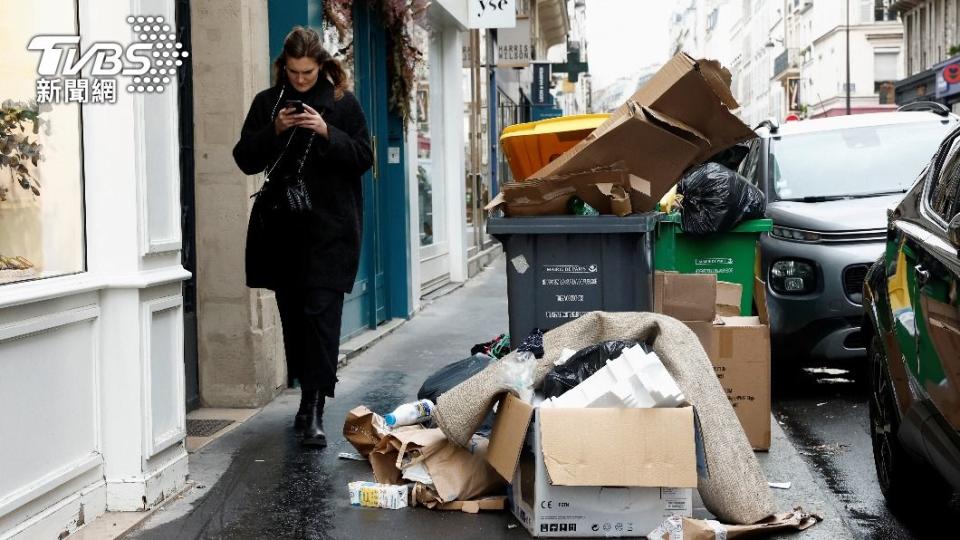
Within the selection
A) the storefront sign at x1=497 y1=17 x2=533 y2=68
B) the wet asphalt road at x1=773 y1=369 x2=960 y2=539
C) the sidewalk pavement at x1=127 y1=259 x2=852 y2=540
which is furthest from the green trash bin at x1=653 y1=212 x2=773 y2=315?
the storefront sign at x1=497 y1=17 x2=533 y2=68

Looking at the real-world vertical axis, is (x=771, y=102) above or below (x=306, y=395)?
above

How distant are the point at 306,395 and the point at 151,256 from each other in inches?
57.3

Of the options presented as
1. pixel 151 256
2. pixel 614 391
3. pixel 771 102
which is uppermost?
pixel 771 102

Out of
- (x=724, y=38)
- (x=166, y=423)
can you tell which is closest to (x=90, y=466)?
(x=166, y=423)

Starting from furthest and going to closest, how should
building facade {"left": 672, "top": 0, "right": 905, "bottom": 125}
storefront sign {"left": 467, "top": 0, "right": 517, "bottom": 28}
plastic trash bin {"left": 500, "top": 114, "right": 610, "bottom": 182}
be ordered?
building facade {"left": 672, "top": 0, "right": 905, "bottom": 125} < storefront sign {"left": 467, "top": 0, "right": 517, "bottom": 28} < plastic trash bin {"left": 500, "top": 114, "right": 610, "bottom": 182}

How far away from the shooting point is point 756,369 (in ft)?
19.6

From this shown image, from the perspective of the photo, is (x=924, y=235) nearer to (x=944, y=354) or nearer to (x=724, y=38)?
(x=944, y=354)

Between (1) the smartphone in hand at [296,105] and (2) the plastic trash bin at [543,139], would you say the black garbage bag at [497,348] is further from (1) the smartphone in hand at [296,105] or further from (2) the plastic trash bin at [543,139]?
(1) the smartphone in hand at [296,105]

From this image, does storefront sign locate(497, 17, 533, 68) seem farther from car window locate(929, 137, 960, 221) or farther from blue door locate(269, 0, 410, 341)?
car window locate(929, 137, 960, 221)

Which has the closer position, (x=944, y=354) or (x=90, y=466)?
(x=944, y=354)

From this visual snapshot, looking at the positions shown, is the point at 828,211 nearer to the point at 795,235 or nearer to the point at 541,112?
the point at 795,235

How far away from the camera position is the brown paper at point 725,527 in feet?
13.5

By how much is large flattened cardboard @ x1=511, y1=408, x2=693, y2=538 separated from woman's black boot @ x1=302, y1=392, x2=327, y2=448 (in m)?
1.78

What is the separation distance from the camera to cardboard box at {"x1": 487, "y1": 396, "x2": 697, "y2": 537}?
4.17m
